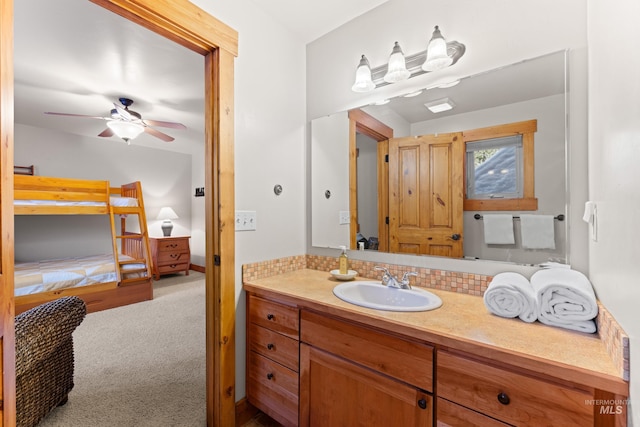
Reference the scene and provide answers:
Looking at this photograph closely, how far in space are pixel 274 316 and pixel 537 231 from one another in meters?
1.35

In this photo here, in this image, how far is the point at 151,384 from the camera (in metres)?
1.98

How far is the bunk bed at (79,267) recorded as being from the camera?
10.00 feet

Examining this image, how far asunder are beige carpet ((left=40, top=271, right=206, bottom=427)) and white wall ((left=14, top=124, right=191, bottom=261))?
1.98 meters

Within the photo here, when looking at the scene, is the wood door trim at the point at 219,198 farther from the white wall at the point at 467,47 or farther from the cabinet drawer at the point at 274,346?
the white wall at the point at 467,47

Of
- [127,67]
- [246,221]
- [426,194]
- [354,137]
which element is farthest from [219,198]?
[127,67]

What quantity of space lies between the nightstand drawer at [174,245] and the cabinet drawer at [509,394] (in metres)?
5.08

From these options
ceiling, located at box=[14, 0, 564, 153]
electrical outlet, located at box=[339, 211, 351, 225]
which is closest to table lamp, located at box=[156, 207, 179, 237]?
ceiling, located at box=[14, 0, 564, 153]

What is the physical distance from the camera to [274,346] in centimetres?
151

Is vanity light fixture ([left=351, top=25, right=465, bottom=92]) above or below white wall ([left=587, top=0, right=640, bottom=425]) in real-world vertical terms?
above

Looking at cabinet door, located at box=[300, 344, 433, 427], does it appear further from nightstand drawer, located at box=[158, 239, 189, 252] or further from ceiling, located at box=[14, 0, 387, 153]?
nightstand drawer, located at box=[158, 239, 189, 252]

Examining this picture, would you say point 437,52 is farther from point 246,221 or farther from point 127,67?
point 127,67

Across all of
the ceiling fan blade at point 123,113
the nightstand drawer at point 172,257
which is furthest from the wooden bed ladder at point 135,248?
the ceiling fan blade at point 123,113

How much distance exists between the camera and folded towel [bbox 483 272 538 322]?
3.37ft

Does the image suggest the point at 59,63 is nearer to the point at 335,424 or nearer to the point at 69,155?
the point at 69,155
